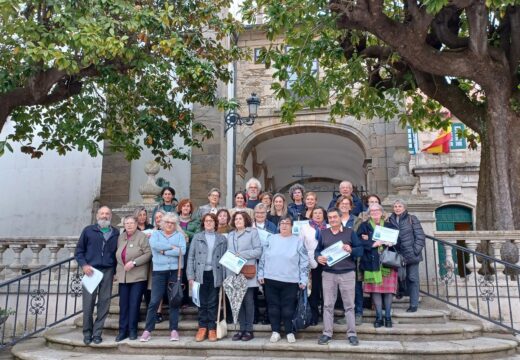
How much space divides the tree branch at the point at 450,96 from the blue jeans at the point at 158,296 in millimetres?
5391

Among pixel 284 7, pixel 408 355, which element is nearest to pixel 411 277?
pixel 408 355

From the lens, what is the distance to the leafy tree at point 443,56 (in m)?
6.98

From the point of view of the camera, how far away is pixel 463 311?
6.20 m

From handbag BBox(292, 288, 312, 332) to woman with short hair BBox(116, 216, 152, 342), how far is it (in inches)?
75.3

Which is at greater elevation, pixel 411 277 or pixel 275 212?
pixel 275 212

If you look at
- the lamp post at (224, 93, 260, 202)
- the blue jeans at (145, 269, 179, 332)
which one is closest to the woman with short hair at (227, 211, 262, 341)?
the blue jeans at (145, 269, 179, 332)

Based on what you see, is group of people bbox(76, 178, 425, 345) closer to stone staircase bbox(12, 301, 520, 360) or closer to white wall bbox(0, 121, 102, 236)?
stone staircase bbox(12, 301, 520, 360)

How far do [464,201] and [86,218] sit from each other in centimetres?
1131

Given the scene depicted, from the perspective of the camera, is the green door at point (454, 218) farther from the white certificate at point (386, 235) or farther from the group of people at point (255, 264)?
the white certificate at point (386, 235)

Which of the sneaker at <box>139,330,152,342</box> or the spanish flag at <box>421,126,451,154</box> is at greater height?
the spanish flag at <box>421,126,451,154</box>

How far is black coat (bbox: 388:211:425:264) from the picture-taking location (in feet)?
19.1

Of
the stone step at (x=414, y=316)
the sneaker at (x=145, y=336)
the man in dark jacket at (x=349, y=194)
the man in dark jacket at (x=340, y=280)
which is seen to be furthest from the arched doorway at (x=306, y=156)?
the sneaker at (x=145, y=336)

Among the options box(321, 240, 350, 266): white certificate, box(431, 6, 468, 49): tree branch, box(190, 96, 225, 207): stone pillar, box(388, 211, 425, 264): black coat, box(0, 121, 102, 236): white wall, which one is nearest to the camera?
box(321, 240, 350, 266): white certificate

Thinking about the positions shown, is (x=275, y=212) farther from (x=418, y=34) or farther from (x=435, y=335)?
(x=418, y=34)
